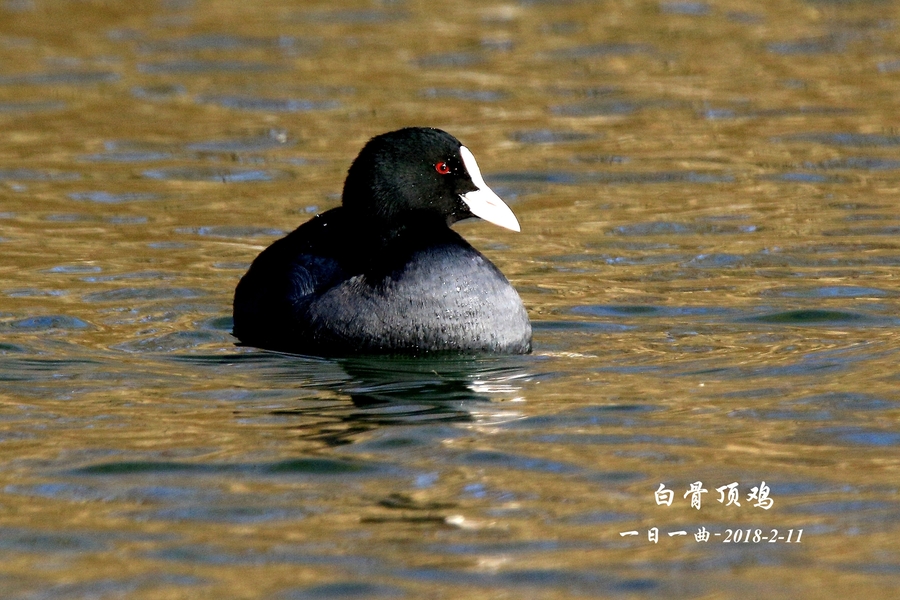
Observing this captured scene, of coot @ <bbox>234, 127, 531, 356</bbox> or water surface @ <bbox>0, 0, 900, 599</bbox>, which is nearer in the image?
water surface @ <bbox>0, 0, 900, 599</bbox>

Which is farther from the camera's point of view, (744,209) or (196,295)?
(744,209)

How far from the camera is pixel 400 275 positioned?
7156 millimetres

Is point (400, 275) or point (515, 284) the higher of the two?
point (400, 275)

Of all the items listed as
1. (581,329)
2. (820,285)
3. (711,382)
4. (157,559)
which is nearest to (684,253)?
(820,285)

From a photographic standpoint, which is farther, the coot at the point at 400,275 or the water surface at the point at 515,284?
the coot at the point at 400,275

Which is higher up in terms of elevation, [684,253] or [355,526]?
[684,253]

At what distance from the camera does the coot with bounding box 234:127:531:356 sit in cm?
713

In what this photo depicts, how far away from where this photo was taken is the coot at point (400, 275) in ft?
23.4

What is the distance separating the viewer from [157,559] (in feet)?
16.4

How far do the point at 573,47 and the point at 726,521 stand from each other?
10.1m

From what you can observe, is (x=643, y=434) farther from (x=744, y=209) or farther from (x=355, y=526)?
(x=744, y=209)

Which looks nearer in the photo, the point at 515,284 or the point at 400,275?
the point at 400,275

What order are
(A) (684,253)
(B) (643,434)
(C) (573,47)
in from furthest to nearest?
(C) (573,47)
(A) (684,253)
(B) (643,434)

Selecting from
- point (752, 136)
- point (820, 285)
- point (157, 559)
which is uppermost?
point (752, 136)
